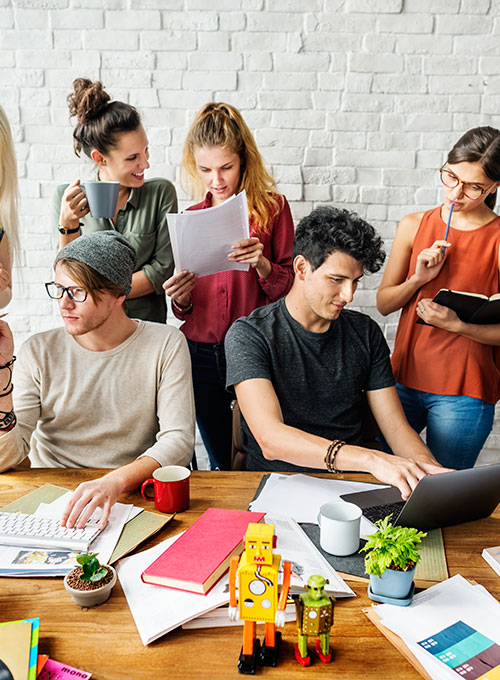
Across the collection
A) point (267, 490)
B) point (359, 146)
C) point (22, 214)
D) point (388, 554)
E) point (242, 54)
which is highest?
point (242, 54)

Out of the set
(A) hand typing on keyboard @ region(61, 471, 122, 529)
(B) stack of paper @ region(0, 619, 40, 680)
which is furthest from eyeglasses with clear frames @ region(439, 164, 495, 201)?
(B) stack of paper @ region(0, 619, 40, 680)

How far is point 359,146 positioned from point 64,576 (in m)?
2.24

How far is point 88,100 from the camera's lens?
205 cm

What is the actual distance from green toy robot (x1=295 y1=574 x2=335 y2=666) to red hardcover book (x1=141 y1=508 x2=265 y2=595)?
0.65 feet

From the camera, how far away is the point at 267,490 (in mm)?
1394

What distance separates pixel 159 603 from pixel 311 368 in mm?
916

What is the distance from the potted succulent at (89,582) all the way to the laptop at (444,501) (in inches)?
22.5

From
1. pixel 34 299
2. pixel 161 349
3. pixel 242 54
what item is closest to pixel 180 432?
pixel 161 349

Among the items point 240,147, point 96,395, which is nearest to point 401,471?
point 96,395

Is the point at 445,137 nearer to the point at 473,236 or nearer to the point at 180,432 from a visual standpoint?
the point at 473,236

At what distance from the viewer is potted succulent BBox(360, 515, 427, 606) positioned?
0.98m

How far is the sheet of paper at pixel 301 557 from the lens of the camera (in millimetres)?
1042

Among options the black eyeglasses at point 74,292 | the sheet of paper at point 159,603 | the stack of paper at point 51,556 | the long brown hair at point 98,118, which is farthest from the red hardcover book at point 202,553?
the long brown hair at point 98,118

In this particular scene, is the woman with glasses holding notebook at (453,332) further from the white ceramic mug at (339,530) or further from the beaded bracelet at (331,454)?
the white ceramic mug at (339,530)
